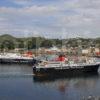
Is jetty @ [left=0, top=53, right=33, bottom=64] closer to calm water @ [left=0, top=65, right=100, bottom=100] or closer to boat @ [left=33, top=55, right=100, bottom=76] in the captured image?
boat @ [left=33, top=55, right=100, bottom=76]

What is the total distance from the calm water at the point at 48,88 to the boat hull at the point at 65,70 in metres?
2.08

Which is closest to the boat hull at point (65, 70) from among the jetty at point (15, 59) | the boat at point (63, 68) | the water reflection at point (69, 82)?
the boat at point (63, 68)

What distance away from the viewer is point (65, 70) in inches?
A: 3356

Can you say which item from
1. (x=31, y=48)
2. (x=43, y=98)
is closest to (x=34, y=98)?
(x=43, y=98)

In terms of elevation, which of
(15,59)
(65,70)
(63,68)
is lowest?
(65,70)

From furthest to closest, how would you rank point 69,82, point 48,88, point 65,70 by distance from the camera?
1. point 65,70
2. point 69,82
3. point 48,88

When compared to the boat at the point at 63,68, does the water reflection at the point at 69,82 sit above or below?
below

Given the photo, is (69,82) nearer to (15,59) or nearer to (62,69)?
(62,69)

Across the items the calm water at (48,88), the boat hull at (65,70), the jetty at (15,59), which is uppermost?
the jetty at (15,59)

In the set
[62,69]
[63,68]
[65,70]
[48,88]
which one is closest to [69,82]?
[48,88]

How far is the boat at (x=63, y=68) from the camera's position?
80688 mm

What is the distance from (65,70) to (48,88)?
69.0 ft

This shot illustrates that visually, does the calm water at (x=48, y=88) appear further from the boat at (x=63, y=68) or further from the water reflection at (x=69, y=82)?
the boat at (x=63, y=68)

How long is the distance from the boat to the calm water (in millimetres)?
2465
